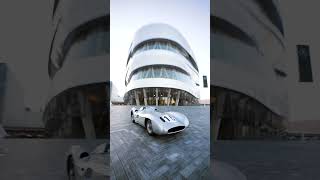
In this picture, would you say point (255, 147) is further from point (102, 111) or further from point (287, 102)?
point (102, 111)

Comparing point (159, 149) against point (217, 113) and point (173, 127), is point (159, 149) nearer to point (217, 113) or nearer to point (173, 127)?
point (173, 127)

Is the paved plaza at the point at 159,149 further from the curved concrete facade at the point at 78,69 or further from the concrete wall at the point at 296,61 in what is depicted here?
the concrete wall at the point at 296,61

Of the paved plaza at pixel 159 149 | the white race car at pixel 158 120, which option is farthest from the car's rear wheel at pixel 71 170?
the white race car at pixel 158 120

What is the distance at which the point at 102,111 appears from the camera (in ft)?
9.20

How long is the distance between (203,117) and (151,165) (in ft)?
3.02

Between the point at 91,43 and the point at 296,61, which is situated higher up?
the point at 91,43

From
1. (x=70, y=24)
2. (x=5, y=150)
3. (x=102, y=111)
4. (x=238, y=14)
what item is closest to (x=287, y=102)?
(x=238, y=14)

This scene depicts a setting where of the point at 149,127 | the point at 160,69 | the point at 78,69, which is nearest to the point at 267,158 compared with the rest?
the point at 149,127

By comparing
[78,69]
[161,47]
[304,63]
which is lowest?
[78,69]

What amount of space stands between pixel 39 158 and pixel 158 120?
1428mm

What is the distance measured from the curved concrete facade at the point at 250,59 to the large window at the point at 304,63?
23cm

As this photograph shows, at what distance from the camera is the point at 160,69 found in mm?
5535

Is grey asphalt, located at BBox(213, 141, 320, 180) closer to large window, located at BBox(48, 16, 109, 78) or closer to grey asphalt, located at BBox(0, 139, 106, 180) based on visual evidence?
grey asphalt, located at BBox(0, 139, 106, 180)

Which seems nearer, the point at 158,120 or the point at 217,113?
the point at 217,113
